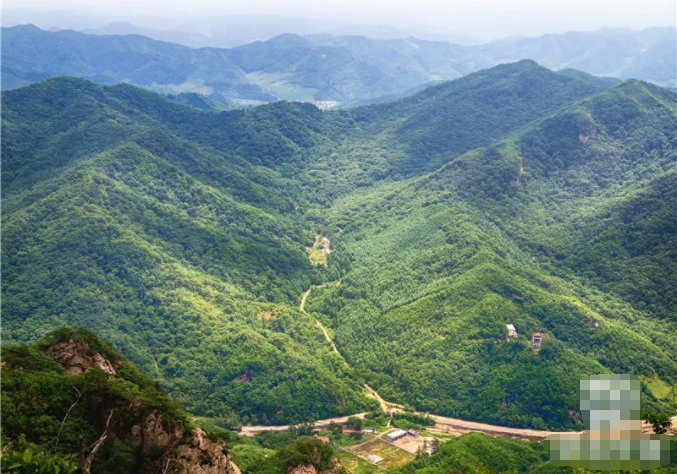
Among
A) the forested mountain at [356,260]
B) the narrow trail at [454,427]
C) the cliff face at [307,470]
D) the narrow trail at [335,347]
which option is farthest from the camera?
the forested mountain at [356,260]

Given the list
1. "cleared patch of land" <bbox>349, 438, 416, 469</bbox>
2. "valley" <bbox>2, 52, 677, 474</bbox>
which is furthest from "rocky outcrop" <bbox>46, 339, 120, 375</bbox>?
"cleared patch of land" <bbox>349, 438, 416, 469</bbox>

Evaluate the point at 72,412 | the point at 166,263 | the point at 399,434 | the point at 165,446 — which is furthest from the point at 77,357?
the point at 166,263

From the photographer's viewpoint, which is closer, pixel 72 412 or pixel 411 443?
pixel 72 412

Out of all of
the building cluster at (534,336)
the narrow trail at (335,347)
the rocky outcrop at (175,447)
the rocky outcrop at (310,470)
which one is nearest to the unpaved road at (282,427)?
the narrow trail at (335,347)

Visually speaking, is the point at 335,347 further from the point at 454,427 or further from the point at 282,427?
the point at 454,427

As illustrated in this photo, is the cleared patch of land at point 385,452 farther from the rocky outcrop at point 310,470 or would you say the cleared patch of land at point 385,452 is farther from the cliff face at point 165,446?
the cliff face at point 165,446

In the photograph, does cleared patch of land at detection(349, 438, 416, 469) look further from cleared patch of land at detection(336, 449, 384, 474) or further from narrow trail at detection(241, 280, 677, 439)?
narrow trail at detection(241, 280, 677, 439)
